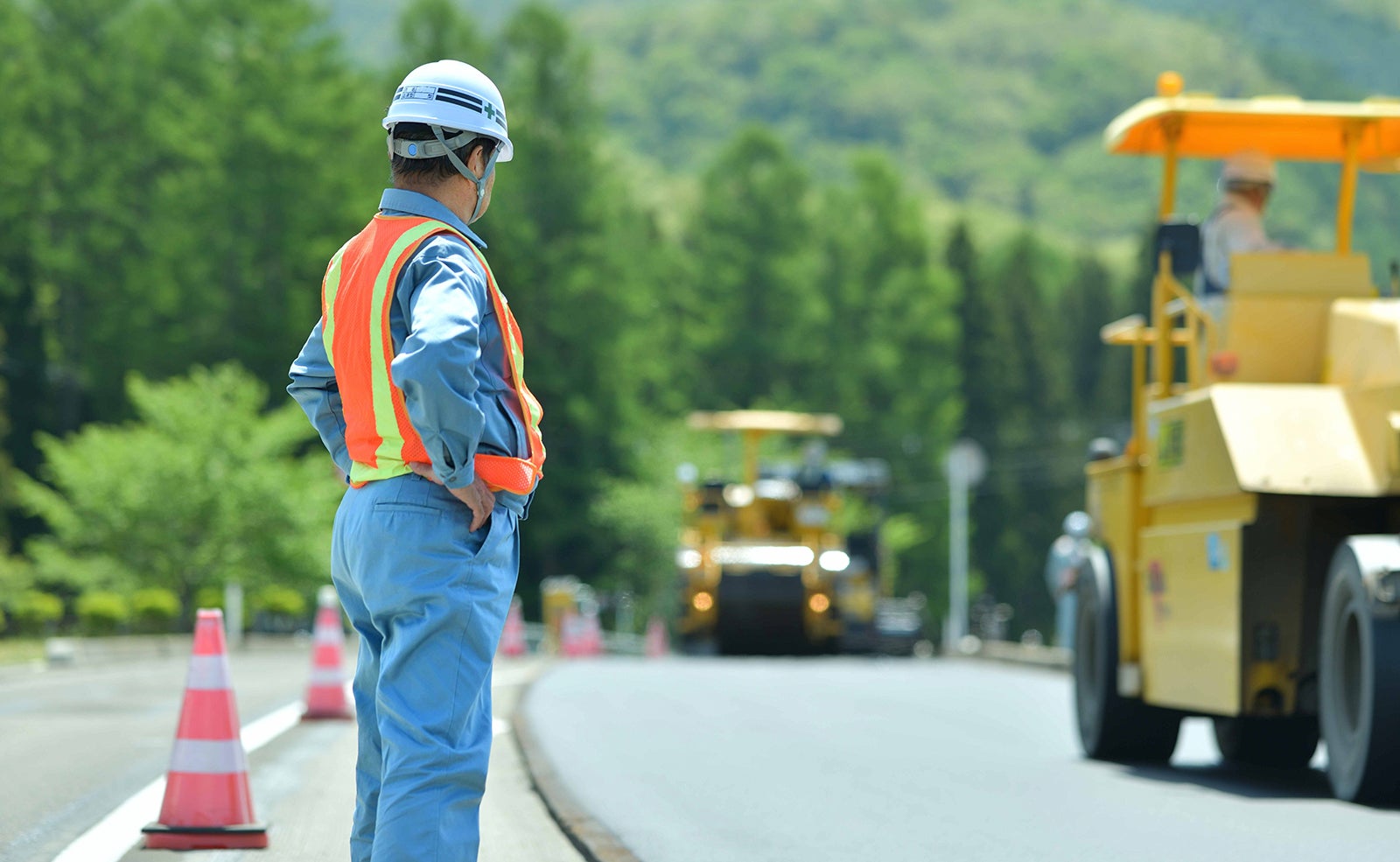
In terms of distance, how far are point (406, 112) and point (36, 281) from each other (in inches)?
2197

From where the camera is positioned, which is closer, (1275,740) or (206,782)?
(206,782)

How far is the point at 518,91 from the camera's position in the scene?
61344 mm

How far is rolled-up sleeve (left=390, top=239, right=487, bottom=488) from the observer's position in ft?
15.4

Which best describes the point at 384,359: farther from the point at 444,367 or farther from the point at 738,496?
the point at 738,496

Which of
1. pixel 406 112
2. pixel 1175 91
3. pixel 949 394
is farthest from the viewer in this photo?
pixel 949 394

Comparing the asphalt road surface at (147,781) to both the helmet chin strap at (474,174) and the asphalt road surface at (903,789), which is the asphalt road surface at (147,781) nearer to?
the asphalt road surface at (903,789)

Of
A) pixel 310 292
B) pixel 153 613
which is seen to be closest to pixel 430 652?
pixel 153 613

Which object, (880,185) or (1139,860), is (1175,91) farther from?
(880,185)

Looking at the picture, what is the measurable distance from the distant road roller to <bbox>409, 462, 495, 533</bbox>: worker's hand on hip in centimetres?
505

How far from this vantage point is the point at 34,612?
1507 inches

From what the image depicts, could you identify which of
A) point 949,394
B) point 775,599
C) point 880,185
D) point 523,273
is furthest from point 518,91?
point 775,599

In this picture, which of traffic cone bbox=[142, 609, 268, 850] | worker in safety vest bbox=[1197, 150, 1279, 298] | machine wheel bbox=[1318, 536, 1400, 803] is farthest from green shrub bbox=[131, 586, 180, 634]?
traffic cone bbox=[142, 609, 268, 850]

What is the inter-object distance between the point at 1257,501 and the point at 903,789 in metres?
2.10

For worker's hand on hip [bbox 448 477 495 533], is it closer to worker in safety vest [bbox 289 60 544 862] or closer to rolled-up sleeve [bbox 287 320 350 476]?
worker in safety vest [bbox 289 60 544 862]
